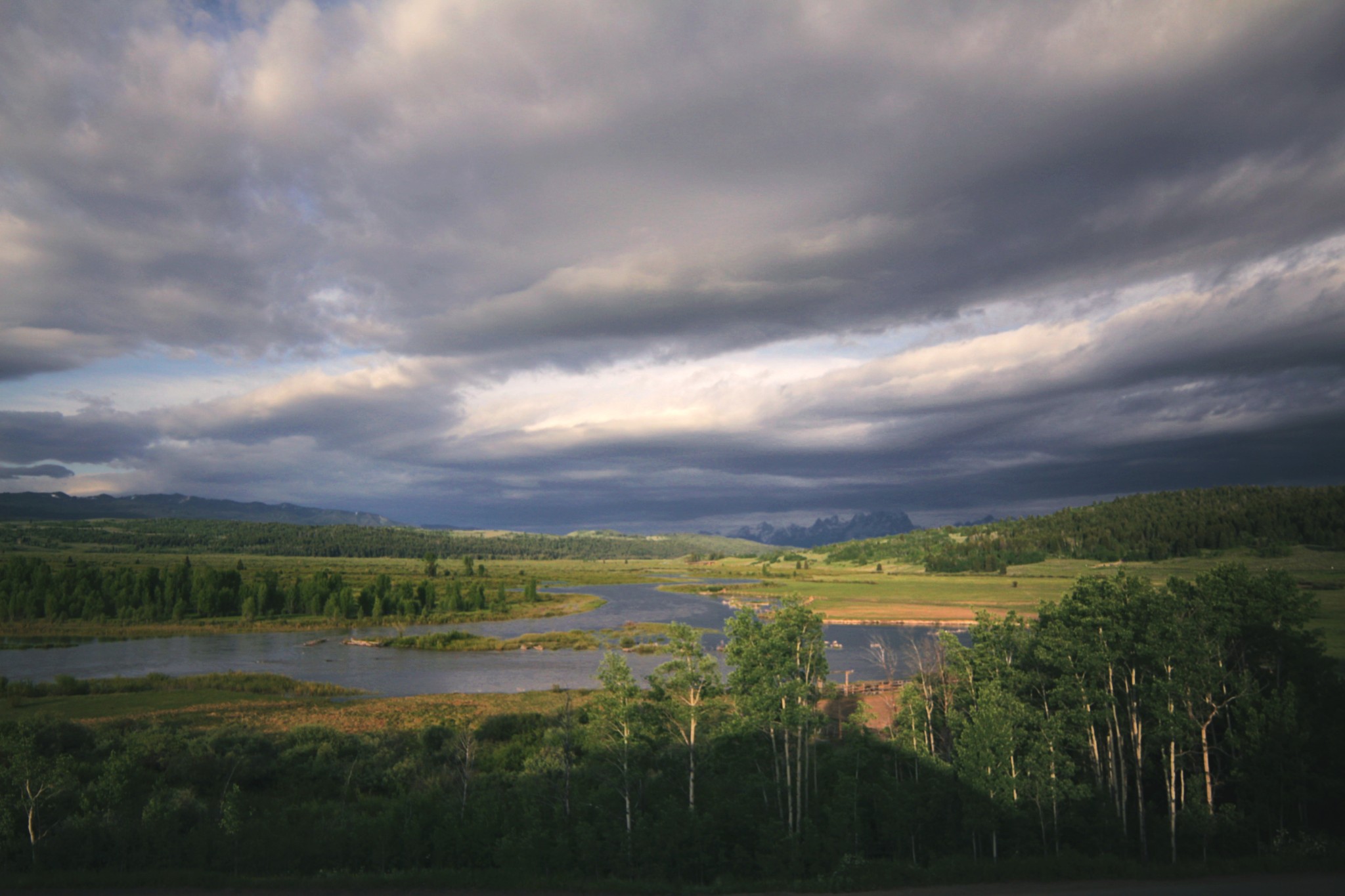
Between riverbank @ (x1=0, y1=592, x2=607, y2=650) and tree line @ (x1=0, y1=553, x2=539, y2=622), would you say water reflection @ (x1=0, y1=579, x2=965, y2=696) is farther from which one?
tree line @ (x1=0, y1=553, x2=539, y2=622)

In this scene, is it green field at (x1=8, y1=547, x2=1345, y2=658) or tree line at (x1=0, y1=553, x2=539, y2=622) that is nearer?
green field at (x1=8, y1=547, x2=1345, y2=658)

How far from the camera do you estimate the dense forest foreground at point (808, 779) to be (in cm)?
2170

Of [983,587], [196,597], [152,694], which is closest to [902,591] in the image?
[983,587]

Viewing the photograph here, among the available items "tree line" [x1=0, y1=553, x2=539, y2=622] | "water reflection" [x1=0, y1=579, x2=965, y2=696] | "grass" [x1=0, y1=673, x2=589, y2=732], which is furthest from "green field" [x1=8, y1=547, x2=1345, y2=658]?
"grass" [x1=0, y1=673, x2=589, y2=732]

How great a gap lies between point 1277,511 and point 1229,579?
19358cm

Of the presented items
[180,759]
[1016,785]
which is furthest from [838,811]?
[180,759]

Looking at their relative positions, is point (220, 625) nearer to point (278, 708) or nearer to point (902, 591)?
point (278, 708)

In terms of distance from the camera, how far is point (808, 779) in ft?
102

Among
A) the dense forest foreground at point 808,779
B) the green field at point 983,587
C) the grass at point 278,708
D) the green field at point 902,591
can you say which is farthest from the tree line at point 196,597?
the dense forest foreground at point 808,779

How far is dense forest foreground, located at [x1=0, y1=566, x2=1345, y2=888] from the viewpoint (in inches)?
854

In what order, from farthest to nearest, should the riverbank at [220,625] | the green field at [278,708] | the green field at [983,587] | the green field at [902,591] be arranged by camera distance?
the green field at [983,587] → the green field at [902,591] → the riverbank at [220,625] → the green field at [278,708]

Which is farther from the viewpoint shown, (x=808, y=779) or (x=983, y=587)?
(x=983, y=587)

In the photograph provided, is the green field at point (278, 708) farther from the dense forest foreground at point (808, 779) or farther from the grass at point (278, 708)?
the dense forest foreground at point (808, 779)

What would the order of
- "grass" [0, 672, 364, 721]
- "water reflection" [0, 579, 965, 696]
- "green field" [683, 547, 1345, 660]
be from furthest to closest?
"green field" [683, 547, 1345, 660] < "water reflection" [0, 579, 965, 696] < "grass" [0, 672, 364, 721]
